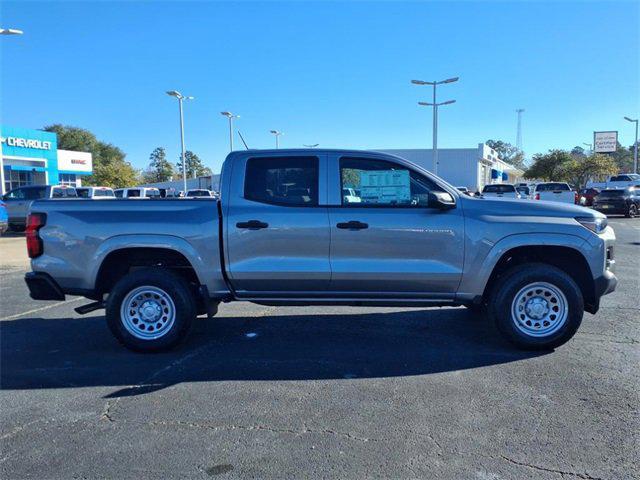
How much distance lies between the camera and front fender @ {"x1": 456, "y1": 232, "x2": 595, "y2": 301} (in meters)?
4.97

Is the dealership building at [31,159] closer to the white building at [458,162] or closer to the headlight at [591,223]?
the white building at [458,162]

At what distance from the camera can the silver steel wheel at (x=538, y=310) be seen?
16.6 feet

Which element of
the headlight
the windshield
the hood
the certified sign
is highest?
the certified sign

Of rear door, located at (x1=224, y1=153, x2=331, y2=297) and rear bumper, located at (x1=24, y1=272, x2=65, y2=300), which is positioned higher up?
rear door, located at (x1=224, y1=153, x2=331, y2=297)

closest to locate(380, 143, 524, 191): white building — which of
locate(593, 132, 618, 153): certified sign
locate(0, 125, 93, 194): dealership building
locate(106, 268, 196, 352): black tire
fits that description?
locate(593, 132, 618, 153): certified sign

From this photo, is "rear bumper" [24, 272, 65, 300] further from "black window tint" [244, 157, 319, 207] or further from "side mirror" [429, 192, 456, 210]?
"side mirror" [429, 192, 456, 210]

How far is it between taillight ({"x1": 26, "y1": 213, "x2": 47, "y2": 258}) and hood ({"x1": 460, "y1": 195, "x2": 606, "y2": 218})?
14.0 feet

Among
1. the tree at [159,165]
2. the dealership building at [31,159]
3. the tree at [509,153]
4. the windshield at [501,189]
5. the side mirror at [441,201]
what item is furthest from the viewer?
the tree at [509,153]

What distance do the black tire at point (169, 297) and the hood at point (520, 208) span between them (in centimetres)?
299

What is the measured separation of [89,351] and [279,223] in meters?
2.43

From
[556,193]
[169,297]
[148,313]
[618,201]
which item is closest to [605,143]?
[556,193]

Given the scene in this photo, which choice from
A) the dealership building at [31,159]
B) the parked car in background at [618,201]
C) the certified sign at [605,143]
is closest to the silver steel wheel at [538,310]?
the parked car in background at [618,201]

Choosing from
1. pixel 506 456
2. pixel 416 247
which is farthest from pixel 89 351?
pixel 506 456

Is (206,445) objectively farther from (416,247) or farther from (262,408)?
(416,247)
